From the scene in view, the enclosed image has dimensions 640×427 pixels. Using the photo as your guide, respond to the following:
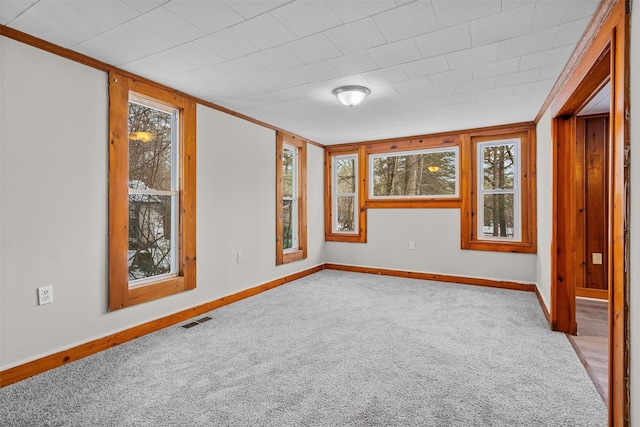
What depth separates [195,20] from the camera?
200 centimetres

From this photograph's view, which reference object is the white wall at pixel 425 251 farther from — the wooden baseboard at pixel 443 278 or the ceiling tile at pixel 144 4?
the ceiling tile at pixel 144 4

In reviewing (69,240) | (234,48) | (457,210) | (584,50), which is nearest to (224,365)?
(69,240)

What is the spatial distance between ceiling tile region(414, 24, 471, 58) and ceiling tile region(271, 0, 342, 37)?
630 millimetres

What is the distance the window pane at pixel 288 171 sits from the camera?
5215 mm

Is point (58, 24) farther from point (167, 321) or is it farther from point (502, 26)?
point (502, 26)

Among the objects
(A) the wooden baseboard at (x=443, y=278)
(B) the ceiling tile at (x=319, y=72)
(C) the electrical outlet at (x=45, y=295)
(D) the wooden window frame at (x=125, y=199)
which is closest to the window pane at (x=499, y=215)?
(A) the wooden baseboard at (x=443, y=278)

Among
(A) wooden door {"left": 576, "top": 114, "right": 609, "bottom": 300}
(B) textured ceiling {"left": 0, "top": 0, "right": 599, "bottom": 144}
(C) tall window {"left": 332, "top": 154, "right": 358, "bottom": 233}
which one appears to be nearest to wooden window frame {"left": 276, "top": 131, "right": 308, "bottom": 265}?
(C) tall window {"left": 332, "top": 154, "right": 358, "bottom": 233}

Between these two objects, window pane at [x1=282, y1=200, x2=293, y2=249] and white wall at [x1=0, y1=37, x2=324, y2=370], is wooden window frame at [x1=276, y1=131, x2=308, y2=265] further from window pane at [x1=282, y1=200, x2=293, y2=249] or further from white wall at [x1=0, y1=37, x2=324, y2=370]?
white wall at [x1=0, y1=37, x2=324, y2=370]

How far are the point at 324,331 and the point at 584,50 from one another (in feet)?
9.38

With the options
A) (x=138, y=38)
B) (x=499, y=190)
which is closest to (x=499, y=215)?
(x=499, y=190)

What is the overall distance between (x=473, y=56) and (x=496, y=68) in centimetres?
36

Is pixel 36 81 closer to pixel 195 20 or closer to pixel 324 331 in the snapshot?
pixel 195 20

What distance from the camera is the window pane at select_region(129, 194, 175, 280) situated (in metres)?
2.98

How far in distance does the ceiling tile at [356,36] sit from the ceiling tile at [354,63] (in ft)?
0.35
